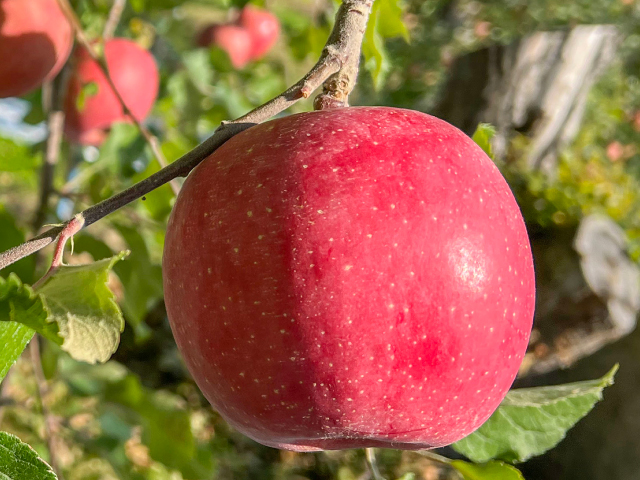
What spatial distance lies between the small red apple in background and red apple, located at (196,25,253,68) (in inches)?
35.7

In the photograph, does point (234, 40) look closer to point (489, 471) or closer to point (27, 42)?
point (27, 42)

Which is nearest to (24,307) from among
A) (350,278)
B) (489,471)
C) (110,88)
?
(350,278)

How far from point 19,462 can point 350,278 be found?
0.25 metres

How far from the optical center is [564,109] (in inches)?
84.6

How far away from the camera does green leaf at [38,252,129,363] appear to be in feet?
1.36

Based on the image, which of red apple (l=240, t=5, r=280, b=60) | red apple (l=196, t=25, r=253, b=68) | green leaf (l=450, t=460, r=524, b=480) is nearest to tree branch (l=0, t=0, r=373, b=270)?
green leaf (l=450, t=460, r=524, b=480)

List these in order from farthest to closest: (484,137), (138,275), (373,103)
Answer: (373,103), (138,275), (484,137)

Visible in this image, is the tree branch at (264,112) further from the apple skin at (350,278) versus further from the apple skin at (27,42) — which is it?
the apple skin at (27,42)

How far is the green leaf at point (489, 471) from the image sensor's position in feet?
1.87

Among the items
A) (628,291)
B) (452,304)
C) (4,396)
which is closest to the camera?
(452,304)

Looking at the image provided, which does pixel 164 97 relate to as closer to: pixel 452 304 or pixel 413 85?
pixel 452 304

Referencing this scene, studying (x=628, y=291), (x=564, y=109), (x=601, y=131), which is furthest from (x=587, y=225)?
(x=601, y=131)

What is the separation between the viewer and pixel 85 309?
0.42 metres

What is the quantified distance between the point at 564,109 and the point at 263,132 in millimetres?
1916
